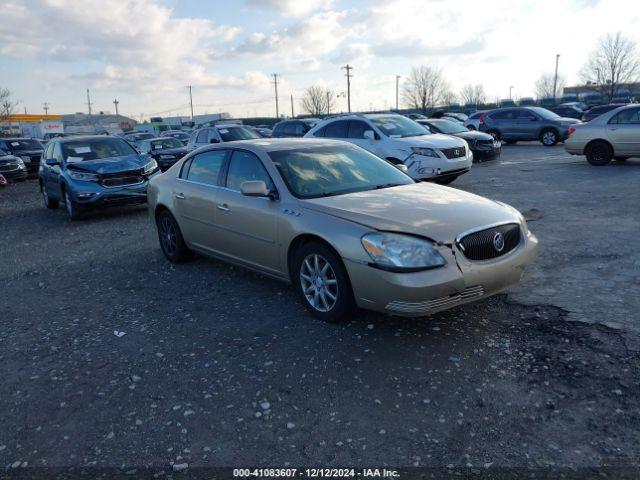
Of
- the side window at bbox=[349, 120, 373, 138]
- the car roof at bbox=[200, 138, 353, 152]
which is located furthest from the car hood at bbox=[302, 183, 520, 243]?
the side window at bbox=[349, 120, 373, 138]

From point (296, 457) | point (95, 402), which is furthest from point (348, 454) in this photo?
point (95, 402)

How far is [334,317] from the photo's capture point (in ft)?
14.7

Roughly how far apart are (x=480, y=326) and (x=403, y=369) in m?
0.97

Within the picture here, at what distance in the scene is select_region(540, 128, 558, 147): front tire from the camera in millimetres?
21891

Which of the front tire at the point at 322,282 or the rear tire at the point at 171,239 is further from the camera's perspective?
the rear tire at the point at 171,239

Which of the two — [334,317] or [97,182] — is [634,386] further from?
[97,182]

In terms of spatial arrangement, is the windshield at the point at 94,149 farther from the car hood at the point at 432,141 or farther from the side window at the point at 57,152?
the car hood at the point at 432,141

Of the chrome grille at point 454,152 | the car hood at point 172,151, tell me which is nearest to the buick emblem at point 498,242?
the chrome grille at point 454,152

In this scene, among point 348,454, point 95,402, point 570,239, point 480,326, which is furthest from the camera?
point 570,239

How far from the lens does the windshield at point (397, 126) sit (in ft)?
39.9

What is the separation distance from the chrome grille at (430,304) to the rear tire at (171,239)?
11.4 feet

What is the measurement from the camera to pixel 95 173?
410 inches

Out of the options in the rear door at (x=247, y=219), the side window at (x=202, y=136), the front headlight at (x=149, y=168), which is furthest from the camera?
the side window at (x=202, y=136)

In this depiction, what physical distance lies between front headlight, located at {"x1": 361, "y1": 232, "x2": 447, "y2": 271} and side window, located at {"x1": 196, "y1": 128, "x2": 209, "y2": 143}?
A: 1403 centimetres
